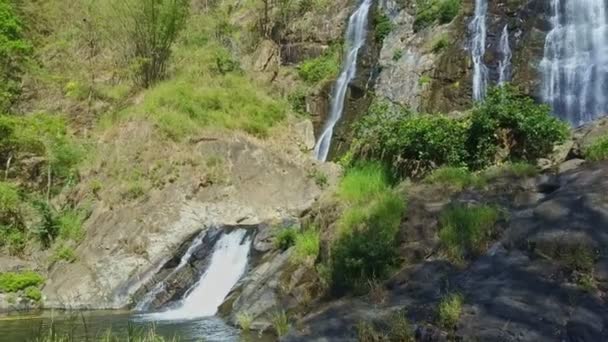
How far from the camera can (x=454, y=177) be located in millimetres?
13547

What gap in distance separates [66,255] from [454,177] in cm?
1370

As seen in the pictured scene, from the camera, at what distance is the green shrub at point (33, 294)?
19609 millimetres

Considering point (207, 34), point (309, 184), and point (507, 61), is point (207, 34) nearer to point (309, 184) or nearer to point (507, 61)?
point (309, 184)

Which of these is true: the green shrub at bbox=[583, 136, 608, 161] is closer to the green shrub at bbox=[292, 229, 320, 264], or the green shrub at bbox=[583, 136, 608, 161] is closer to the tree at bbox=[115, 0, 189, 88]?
the green shrub at bbox=[292, 229, 320, 264]

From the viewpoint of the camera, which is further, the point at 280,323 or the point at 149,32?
the point at 149,32

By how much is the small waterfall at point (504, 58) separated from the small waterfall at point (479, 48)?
0.55m

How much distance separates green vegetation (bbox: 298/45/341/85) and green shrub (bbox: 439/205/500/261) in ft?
62.0

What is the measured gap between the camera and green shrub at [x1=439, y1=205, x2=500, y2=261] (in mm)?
11219

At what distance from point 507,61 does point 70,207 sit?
16.9m

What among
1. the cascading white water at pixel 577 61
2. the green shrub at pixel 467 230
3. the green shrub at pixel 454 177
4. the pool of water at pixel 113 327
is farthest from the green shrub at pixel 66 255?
the cascading white water at pixel 577 61

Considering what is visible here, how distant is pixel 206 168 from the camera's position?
25141mm

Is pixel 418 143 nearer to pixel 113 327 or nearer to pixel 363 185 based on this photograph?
pixel 363 185

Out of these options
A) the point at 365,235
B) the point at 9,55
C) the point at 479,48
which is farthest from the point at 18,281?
the point at 479,48

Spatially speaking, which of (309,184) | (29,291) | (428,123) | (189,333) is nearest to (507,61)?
(309,184)
